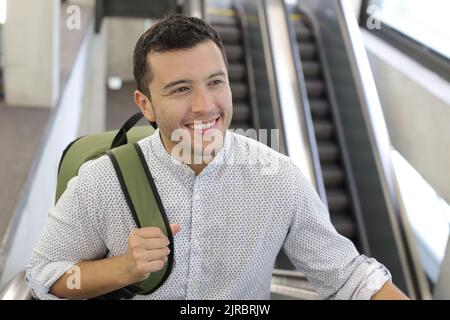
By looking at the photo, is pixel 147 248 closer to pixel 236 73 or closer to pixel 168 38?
pixel 168 38

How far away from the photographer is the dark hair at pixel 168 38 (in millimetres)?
1207

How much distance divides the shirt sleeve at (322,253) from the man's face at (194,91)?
0.98 ft

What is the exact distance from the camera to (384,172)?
15.5 ft

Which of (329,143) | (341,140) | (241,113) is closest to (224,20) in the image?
(241,113)

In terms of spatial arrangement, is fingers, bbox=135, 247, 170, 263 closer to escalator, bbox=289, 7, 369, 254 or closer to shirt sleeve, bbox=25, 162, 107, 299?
shirt sleeve, bbox=25, 162, 107, 299

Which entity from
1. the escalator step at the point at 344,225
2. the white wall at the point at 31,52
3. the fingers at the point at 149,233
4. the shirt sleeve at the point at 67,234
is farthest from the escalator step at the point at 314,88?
the fingers at the point at 149,233

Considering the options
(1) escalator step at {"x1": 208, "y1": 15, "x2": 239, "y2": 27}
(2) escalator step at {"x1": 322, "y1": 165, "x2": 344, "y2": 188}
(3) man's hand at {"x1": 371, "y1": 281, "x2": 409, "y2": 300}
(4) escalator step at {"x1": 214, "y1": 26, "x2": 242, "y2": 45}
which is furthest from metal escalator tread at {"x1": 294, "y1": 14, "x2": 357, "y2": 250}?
(3) man's hand at {"x1": 371, "y1": 281, "x2": 409, "y2": 300}

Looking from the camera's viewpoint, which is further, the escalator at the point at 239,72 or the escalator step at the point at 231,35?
the escalator step at the point at 231,35

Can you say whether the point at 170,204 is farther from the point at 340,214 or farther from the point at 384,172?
the point at 340,214

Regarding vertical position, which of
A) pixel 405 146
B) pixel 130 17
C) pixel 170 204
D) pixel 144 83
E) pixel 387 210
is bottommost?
pixel 387 210

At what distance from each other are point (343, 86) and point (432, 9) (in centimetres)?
118

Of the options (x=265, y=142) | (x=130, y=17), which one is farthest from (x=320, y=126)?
(x=265, y=142)

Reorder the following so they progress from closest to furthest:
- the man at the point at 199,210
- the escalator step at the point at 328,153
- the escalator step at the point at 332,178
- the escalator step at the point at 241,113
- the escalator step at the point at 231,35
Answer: the man at the point at 199,210, the escalator step at the point at 332,178, the escalator step at the point at 328,153, the escalator step at the point at 241,113, the escalator step at the point at 231,35

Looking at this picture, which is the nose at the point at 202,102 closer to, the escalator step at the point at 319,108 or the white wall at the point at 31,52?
the white wall at the point at 31,52
